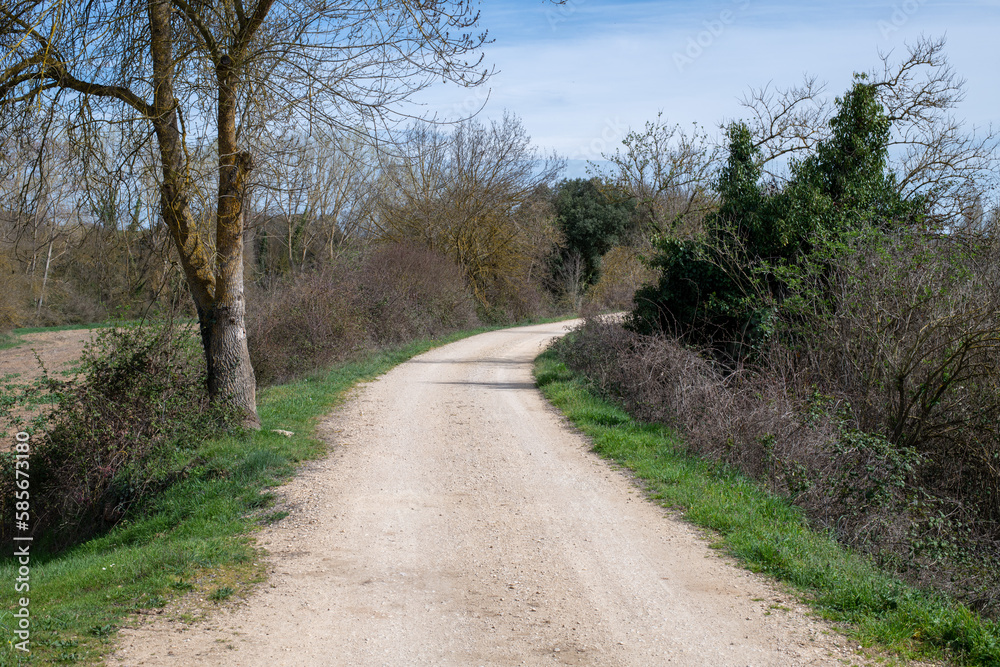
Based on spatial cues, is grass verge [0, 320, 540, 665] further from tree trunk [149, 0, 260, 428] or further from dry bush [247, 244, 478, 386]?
dry bush [247, 244, 478, 386]

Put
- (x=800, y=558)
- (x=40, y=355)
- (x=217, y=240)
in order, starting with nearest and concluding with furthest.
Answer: (x=800, y=558), (x=217, y=240), (x=40, y=355)

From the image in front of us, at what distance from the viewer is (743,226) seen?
615 inches

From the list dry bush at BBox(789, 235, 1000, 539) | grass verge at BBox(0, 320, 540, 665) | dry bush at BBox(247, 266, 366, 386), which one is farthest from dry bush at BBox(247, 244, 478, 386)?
dry bush at BBox(789, 235, 1000, 539)

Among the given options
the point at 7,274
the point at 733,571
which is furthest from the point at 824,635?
the point at 7,274

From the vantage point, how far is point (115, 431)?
9.38 m

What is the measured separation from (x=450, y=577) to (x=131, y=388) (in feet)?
21.7

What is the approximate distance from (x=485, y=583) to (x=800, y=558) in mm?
2661

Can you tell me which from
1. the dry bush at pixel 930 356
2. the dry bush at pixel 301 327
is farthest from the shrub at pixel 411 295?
the dry bush at pixel 930 356

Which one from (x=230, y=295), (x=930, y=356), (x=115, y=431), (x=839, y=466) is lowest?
(x=839, y=466)

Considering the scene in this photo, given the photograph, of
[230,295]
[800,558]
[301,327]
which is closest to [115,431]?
[230,295]

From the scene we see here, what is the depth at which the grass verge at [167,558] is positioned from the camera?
15.2ft

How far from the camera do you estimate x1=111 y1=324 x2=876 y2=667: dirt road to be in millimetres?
4461

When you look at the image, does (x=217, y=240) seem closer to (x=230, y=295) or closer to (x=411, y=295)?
(x=230, y=295)

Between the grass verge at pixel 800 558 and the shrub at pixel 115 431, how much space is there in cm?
594
